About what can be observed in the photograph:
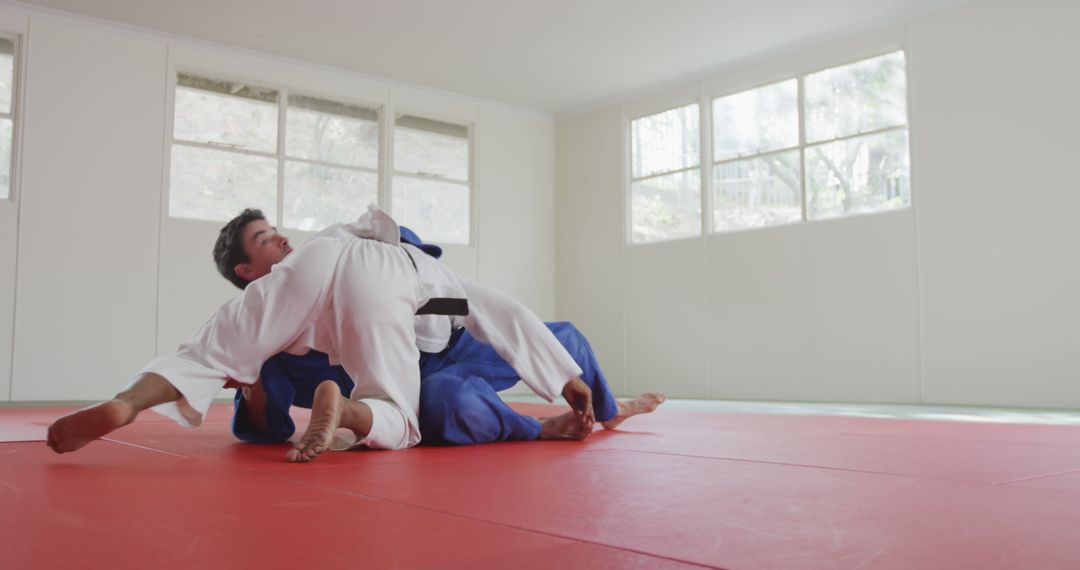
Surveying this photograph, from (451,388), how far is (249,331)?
591 millimetres

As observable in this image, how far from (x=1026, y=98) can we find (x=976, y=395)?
7.01 feet

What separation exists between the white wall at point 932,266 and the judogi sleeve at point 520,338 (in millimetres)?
4760

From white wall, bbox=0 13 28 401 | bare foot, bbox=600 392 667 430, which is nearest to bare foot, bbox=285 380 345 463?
bare foot, bbox=600 392 667 430

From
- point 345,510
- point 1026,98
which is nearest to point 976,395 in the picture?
point 1026,98

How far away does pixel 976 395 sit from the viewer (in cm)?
617

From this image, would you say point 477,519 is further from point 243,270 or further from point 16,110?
point 16,110

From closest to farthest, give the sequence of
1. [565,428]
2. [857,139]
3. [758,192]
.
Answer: [565,428] < [857,139] < [758,192]

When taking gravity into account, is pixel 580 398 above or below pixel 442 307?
below

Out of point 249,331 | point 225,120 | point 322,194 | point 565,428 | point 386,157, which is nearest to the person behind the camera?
point 249,331

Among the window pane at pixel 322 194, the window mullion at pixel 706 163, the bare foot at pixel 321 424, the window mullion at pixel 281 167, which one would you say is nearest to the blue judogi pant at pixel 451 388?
the bare foot at pixel 321 424

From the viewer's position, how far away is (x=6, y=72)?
21.6 feet

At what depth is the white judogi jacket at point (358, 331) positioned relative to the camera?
2141 mm

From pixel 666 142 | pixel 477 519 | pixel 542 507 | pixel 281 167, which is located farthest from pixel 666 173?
pixel 477 519

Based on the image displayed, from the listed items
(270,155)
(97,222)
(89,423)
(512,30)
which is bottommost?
(89,423)
